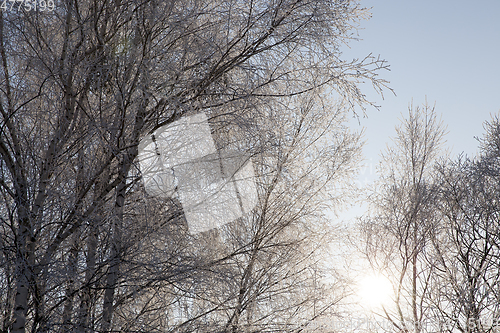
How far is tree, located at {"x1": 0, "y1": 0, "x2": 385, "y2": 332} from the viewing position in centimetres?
360

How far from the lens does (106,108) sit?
367 cm

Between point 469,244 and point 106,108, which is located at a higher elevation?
point 106,108

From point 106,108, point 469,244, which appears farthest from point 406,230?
point 106,108

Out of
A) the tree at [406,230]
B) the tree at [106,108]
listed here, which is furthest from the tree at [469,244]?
the tree at [106,108]

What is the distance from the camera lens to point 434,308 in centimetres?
834

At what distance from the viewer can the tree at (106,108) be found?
3.60 metres

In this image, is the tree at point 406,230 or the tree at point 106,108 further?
the tree at point 406,230

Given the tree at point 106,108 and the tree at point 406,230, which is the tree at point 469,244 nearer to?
the tree at point 406,230

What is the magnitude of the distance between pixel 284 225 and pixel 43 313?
3316 millimetres

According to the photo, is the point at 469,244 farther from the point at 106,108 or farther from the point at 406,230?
the point at 106,108

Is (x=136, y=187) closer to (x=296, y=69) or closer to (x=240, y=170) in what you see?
(x=240, y=170)

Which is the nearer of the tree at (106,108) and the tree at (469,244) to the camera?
the tree at (106,108)

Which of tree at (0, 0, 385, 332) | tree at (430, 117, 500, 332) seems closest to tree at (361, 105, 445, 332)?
tree at (430, 117, 500, 332)

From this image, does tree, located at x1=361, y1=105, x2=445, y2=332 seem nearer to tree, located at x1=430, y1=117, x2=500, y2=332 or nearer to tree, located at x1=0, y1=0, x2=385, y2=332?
tree, located at x1=430, y1=117, x2=500, y2=332
